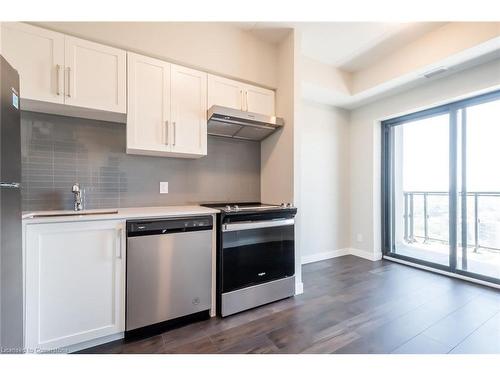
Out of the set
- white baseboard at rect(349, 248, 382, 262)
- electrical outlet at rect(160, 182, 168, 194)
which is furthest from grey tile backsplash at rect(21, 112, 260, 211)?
white baseboard at rect(349, 248, 382, 262)

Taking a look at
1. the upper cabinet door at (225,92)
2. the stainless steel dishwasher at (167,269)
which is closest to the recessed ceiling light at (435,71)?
the upper cabinet door at (225,92)

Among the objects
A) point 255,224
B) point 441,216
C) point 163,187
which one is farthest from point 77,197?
point 441,216

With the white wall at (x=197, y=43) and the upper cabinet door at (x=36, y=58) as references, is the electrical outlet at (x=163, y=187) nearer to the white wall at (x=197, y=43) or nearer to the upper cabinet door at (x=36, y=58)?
the upper cabinet door at (x=36, y=58)

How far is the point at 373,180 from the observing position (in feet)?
11.7

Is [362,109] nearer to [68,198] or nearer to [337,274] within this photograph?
[337,274]

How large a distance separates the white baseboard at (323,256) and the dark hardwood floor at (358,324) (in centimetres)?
73

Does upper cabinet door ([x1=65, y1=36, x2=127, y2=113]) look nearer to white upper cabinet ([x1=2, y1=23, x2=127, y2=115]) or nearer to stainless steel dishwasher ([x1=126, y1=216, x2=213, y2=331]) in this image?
white upper cabinet ([x1=2, y1=23, x2=127, y2=115])

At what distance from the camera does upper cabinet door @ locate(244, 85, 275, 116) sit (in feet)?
8.27

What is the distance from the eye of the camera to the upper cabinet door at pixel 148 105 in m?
1.96

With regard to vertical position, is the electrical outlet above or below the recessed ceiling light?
below

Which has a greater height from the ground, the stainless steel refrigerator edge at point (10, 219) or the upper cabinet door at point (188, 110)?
the upper cabinet door at point (188, 110)

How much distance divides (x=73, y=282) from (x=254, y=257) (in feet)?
4.54

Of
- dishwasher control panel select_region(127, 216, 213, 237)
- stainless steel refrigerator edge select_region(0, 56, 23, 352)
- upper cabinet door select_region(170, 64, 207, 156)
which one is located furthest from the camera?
upper cabinet door select_region(170, 64, 207, 156)

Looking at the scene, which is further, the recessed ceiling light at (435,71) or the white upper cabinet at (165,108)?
the recessed ceiling light at (435,71)
